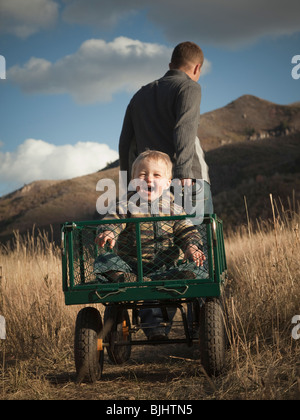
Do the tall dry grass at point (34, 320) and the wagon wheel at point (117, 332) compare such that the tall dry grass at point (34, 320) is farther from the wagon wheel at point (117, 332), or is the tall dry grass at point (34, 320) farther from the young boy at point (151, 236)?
the young boy at point (151, 236)

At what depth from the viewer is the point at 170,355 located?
4035mm

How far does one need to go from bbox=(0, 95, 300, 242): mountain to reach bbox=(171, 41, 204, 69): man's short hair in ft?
60.6

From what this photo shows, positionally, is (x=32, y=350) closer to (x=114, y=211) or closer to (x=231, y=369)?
(x=114, y=211)

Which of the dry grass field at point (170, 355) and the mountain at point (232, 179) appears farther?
the mountain at point (232, 179)

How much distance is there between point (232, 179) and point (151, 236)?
3778cm

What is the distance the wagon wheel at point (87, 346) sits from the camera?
Result: 3314mm

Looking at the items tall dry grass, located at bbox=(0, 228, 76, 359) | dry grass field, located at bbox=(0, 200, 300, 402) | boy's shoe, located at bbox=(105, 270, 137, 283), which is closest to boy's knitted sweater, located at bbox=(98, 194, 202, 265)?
boy's shoe, located at bbox=(105, 270, 137, 283)

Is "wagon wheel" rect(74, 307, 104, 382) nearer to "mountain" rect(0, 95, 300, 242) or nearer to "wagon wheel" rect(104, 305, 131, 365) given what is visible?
"wagon wheel" rect(104, 305, 131, 365)

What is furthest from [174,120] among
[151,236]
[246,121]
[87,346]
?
[246,121]

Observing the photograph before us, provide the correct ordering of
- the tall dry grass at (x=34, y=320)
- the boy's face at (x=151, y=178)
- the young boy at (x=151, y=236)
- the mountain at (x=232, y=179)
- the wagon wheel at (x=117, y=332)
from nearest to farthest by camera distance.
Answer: the young boy at (x=151, y=236), the wagon wheel at (x=117, y=332), the boy's face at (x=151, y=178), the tall dry grass at (x=34, y=320), the mountain at (x=232, y=179)

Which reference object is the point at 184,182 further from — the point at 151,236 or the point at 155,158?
the point at 151,236

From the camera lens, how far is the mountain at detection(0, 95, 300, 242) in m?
28.2

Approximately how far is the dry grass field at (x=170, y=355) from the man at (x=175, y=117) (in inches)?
35.9

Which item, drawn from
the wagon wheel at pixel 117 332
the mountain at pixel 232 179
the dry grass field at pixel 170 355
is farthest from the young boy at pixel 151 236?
the mountain at pixel 232 179
